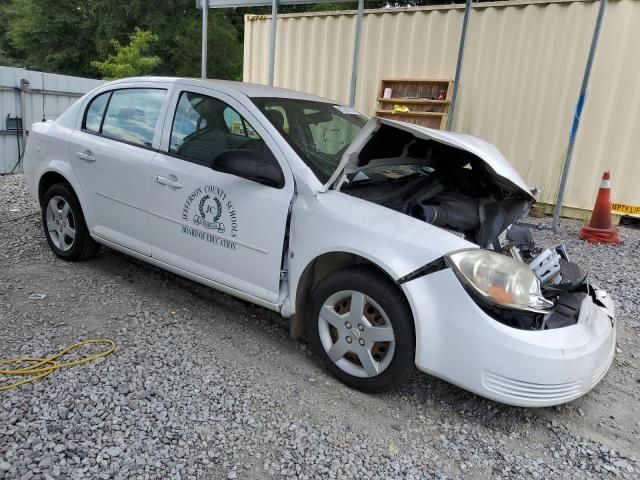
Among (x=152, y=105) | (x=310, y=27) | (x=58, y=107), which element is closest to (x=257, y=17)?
(x=310, y=27)

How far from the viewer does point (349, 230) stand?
2682 millimetres

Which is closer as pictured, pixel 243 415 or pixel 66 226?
pixel 243 415

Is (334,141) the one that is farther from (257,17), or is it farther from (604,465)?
(257,17)

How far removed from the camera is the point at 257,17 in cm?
901

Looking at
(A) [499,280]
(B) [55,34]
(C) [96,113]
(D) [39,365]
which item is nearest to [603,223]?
(A) [499,280]

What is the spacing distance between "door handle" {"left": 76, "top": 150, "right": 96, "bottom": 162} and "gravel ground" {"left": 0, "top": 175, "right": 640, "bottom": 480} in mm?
1076

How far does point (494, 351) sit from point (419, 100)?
231 inches

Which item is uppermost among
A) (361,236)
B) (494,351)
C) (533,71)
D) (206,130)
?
(533,71)

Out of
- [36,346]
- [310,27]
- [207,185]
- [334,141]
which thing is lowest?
[36,346]

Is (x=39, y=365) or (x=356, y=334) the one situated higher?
(x=356, y=334)

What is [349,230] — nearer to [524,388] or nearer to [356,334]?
[356,334]

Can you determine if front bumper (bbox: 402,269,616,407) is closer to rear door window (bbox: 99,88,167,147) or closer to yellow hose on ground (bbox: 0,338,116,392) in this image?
yellow hose on ground (bbox: 0,338,116,392)

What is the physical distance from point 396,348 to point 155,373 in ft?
4.41

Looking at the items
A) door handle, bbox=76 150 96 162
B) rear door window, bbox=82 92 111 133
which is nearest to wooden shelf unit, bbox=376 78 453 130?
rear door window, bbox=82 92 111 133
